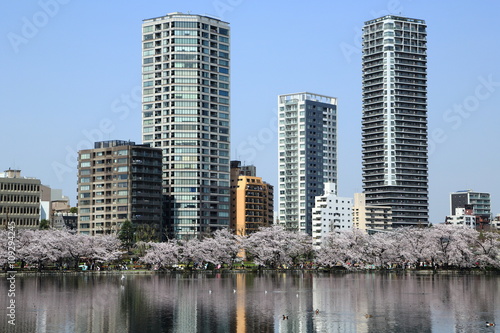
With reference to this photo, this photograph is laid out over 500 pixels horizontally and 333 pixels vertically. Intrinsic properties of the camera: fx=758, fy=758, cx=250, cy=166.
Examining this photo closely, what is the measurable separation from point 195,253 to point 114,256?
2094 centimetres

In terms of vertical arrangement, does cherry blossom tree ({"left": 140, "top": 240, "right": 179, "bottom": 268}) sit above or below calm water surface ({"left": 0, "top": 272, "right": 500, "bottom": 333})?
above

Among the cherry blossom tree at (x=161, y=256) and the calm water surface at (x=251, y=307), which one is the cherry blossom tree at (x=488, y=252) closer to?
the calm water surface at (x=251, y=307)

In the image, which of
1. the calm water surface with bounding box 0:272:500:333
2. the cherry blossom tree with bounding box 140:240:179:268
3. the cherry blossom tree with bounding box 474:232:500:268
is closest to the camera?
the calm water surface with bounding box 0:272:500:333

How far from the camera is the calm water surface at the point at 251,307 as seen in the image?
79.1m

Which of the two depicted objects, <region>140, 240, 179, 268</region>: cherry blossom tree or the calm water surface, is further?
<region>140, 240, 179, 268</region>: cherry blossom tree

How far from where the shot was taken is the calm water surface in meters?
79.1

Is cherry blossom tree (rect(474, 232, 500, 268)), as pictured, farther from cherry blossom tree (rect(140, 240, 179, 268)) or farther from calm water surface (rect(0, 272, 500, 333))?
cherry blossom tree (rect(140, 240, 179, 268))

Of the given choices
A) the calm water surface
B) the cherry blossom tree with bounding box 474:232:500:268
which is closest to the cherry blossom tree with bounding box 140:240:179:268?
the calm water surface

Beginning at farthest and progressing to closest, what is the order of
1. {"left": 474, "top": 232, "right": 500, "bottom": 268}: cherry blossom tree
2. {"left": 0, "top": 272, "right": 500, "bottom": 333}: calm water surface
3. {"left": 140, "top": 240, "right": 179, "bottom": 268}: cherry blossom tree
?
{"left": 140, "top": 240, "right": 179, "bottom": 268}: cherry blossom tree, {"left": 474, "top": 232, "right": 500, "bottom": 268}: cherry blossom tree, {"left": 0, "top": 272, "right": 500, "bottom": 333}: calm water surface

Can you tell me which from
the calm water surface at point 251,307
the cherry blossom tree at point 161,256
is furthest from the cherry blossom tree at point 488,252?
the cherry blossom tree at point 161,256

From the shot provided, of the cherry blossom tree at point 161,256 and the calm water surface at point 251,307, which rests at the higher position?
the cherry blossom tree at point 161,256

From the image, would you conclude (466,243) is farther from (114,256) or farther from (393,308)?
(393,308)

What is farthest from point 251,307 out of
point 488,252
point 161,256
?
point 488,252

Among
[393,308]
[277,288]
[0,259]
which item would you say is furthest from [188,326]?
[0,259]
